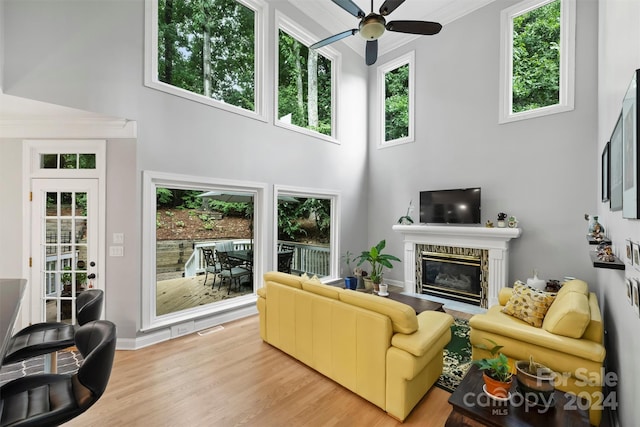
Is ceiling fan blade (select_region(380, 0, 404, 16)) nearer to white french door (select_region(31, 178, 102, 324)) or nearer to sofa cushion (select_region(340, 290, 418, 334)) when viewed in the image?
sofa cushion (select_region(340, 290, 418, 334))

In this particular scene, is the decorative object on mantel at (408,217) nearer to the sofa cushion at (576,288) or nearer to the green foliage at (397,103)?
the green foliage at (397,103)

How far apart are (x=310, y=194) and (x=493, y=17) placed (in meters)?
4.46

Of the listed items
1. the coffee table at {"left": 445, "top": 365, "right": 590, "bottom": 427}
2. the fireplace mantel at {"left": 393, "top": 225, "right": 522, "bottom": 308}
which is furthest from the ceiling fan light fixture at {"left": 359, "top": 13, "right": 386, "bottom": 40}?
the fireplace mantel at {"left": 393, "top": 225, "right": 522, "bottom": 308}

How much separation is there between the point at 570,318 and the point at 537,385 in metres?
0.98

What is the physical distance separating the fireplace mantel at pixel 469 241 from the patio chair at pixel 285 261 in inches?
86.8

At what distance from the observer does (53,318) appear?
3375 millimetres

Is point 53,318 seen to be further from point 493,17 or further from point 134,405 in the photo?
point 493,17

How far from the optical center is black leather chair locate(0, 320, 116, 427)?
126 centimetres

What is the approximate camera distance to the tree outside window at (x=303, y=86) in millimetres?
5117

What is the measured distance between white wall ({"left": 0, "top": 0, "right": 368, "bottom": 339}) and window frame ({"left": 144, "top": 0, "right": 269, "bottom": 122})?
7 cm

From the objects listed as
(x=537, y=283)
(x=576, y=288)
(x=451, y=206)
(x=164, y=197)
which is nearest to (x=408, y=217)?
(x=451, y=206)

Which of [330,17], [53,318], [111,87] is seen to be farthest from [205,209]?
[330,17]

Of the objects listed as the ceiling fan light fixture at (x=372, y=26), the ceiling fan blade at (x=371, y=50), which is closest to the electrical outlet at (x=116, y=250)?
the ceiling fan light fixture at (x=372, y=26)

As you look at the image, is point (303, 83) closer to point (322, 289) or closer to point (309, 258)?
point (309, 258)
